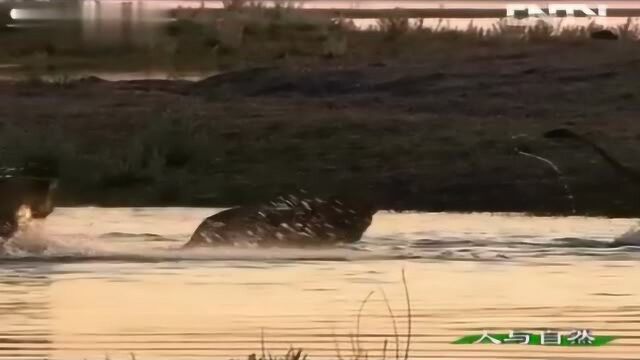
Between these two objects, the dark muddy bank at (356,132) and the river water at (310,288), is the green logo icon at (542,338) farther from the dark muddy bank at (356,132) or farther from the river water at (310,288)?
the dark muddy bank at (356,132)

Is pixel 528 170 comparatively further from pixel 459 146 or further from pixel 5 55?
pixel 5 55

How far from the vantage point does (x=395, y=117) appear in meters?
1.82

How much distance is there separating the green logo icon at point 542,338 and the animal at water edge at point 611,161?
157 mm

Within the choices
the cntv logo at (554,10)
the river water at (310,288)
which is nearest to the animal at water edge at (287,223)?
the river water at (310,288)

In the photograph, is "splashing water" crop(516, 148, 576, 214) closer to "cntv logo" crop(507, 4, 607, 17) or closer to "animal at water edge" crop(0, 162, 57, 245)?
"cntv logo" crop(507, 4, 607, 17)

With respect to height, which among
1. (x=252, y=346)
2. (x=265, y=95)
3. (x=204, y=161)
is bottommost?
(x=252, y=346)

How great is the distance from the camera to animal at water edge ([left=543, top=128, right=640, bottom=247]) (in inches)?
70.8

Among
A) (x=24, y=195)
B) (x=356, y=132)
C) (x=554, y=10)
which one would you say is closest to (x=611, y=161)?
(x=554, y=10)

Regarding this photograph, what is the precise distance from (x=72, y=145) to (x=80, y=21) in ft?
0.67

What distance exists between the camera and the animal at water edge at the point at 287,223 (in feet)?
5.90

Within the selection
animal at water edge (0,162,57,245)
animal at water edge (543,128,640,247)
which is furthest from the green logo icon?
animal at water edge (0,162,57,245)

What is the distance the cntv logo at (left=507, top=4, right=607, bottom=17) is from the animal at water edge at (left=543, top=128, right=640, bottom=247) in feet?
0.65

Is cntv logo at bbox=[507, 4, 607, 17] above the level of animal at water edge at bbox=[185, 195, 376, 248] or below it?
above

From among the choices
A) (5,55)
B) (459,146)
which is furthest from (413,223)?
(5,55)
